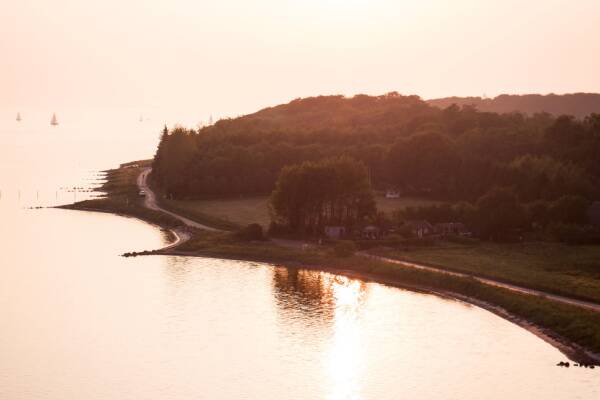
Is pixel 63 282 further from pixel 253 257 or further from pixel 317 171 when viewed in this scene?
pixel 317 171

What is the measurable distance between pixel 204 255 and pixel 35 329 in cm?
3140

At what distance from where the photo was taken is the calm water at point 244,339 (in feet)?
175

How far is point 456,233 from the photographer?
99625 mm

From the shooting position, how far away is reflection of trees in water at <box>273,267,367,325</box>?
71.5m

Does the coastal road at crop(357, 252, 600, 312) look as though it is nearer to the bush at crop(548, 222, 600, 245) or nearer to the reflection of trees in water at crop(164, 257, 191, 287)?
the reflection of trees in water at crop(164, 257, 191, 287)

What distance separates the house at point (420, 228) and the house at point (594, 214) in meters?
19.6

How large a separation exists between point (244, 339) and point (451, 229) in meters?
43.0

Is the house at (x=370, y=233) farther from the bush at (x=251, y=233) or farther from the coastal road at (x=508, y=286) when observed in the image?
the bush at (x=251, y=233)

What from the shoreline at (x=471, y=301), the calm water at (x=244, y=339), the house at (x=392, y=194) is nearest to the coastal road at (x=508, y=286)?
the shoreline at (x=471, y=301)

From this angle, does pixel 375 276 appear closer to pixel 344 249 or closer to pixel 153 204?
pixel 344 249

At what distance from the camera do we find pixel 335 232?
97.0m

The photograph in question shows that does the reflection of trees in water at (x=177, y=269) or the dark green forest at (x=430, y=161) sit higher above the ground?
the dark green forest at (x=430, y=161)

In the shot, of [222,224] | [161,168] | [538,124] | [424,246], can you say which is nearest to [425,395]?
[424,246]

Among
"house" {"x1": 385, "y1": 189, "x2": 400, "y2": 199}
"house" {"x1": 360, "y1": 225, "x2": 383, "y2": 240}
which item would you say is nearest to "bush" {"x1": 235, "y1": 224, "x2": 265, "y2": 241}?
"house" {"x1": 360, "y1": 225, "x2": 383, "y2": 240}
